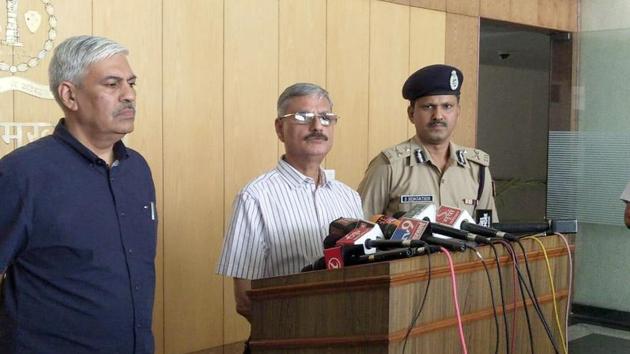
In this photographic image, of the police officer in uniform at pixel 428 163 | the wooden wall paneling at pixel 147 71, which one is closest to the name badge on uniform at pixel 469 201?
the police officer in uniform at pixel 428 163

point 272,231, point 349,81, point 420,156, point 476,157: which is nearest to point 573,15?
point 349,81

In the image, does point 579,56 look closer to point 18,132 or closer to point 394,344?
point 18,132

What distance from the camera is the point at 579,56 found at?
661cm

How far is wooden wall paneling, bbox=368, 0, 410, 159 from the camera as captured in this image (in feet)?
16.3

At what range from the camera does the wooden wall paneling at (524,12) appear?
20.0 ft

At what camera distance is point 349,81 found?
4.83 m

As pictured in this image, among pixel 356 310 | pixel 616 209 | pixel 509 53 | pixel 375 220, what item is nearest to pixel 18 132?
pixel 375 220

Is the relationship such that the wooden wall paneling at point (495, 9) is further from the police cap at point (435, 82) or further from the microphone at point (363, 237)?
the microphone at point (363, 237)

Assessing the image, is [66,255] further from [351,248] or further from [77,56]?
[351,248]

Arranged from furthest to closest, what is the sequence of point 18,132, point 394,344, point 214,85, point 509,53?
point 509,53 < point 214,85 < point 18,132 < point 394,344

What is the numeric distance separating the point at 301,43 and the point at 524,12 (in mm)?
2427

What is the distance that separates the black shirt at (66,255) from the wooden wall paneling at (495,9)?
4220 mm

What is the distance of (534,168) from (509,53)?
4.55ft

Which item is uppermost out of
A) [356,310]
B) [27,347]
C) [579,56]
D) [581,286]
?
[579,56]
